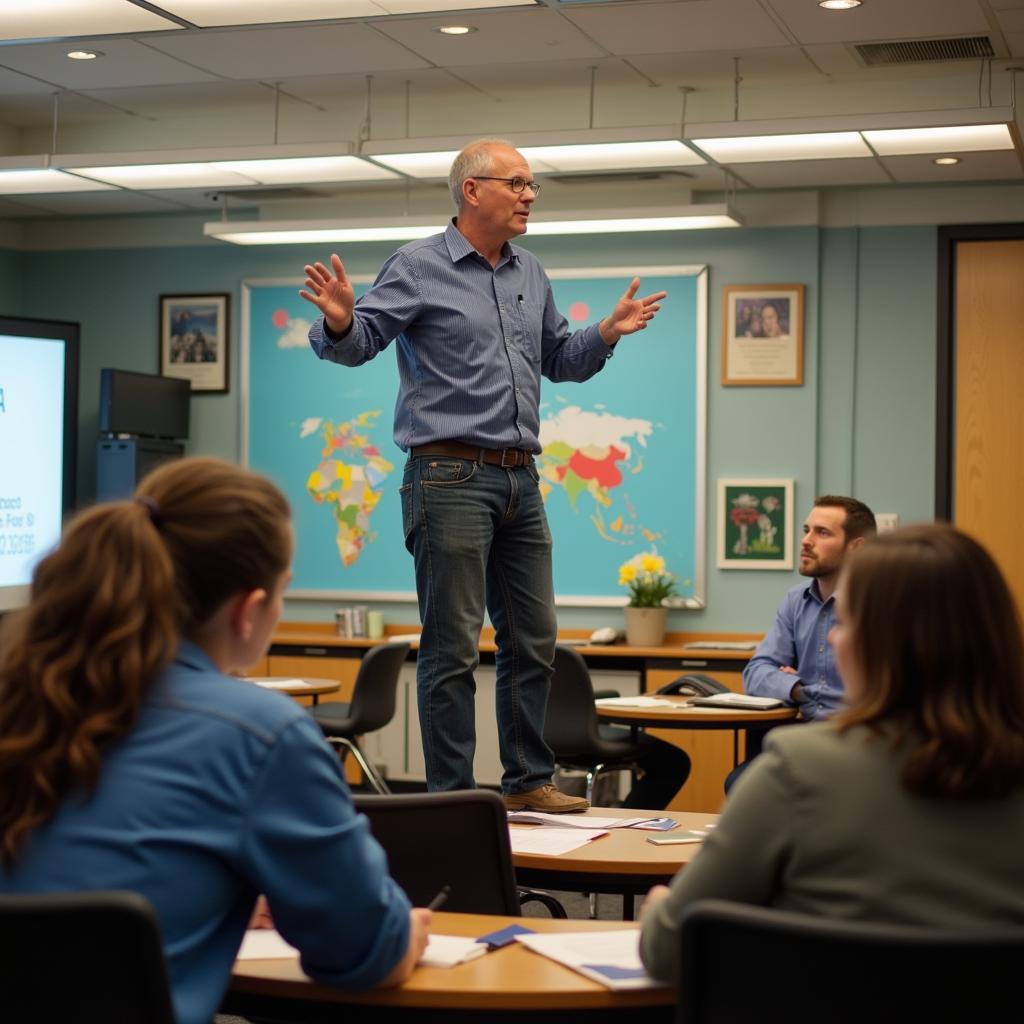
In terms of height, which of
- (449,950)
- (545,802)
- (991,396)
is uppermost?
(991,396)

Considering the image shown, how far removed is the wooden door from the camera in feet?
24.2

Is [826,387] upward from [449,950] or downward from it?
upward

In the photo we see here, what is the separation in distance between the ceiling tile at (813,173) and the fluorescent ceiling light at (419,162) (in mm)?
1469

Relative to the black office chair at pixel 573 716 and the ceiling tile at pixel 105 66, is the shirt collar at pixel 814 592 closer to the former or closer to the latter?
the black office chair at pixel 573 716

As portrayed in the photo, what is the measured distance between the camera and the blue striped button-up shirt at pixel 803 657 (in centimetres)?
489

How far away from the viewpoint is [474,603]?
10.2 ft

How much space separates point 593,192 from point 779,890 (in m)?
6.54

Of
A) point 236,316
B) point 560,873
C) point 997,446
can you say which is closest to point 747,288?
point 997,446

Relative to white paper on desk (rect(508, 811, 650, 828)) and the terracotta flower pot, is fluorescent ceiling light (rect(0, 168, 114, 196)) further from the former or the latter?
white paper on desk (rect(508, 811, 650, 828))

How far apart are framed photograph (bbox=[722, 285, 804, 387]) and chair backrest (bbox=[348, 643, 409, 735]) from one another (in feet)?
7.68

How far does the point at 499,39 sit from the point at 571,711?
278 cm

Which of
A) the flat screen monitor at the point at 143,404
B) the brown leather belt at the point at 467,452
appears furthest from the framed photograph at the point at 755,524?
the brown leather belt at the point at 467,452

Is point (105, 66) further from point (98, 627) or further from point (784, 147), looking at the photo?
point (98, 627)

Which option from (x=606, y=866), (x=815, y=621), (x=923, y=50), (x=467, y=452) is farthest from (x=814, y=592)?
(x=606, y=866)
